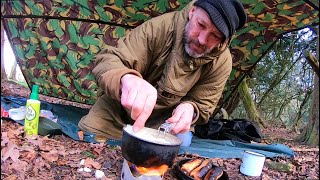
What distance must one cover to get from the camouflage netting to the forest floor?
159 cm

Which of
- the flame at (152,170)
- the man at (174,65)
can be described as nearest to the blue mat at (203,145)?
the man at (174,65)

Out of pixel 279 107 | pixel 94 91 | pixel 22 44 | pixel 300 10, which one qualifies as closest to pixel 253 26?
pixel 300 10

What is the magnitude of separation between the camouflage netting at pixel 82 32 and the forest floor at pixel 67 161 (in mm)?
1589

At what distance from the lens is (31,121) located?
1.99 m

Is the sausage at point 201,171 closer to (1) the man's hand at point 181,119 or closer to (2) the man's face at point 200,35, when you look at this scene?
(1) the man's hand at point 181,119

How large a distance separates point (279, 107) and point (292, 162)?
384cm

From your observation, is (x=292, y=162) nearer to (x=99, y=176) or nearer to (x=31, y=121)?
(x=99, y=176)

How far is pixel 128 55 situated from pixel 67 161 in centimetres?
77

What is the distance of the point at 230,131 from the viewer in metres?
3.54

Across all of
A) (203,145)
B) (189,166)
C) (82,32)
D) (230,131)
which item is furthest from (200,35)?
(82,32)

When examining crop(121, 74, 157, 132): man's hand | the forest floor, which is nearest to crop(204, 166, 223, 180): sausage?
the forest floor

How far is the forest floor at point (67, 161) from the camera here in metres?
1.54

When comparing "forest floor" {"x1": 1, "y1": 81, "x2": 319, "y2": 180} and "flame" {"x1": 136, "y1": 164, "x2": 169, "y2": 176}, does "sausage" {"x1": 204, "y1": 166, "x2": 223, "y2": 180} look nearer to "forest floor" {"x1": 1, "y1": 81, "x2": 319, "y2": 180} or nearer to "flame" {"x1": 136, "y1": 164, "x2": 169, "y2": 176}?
Result: "forest floor" {"x1": 1, "y1": 81, "x2": 319, "y2": 180}

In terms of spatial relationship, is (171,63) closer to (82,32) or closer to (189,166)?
(189,166)
